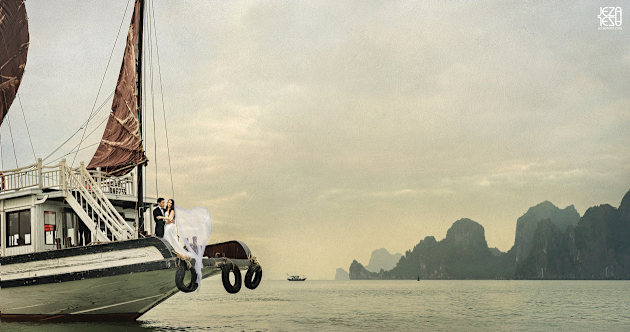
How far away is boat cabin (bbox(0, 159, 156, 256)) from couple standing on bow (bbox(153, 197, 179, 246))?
2.55 metres

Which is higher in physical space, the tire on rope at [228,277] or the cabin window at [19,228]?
the cabin window at [19,228]

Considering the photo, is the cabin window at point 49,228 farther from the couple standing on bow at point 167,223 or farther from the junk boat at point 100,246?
the couple standing on bow at point 167,223

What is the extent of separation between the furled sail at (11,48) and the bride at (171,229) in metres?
14.1

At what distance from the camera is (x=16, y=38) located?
84.7 feet

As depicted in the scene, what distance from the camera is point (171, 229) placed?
15883 mm

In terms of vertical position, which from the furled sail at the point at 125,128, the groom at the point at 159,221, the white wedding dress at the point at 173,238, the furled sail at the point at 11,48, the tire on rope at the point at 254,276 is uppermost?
the furled sail at the point at 11,48

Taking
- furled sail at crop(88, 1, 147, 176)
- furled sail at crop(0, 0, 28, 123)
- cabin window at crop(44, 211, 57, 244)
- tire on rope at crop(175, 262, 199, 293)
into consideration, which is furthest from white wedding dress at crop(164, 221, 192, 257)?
furled sail at crop(0, 0, 28, 123)

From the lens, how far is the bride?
15797mm

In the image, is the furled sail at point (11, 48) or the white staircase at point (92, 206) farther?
the furled sail at point (11, 48)

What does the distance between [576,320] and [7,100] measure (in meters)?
31.1

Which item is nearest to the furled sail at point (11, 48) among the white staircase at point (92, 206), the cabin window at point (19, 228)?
the cabin window at point (19, 228)

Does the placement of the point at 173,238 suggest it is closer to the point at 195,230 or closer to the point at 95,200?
the point at 195,230

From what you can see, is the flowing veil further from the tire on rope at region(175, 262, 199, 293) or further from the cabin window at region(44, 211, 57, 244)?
the cabin window at region(44, 211, 57, 244)

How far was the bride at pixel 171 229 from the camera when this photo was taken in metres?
15.8
